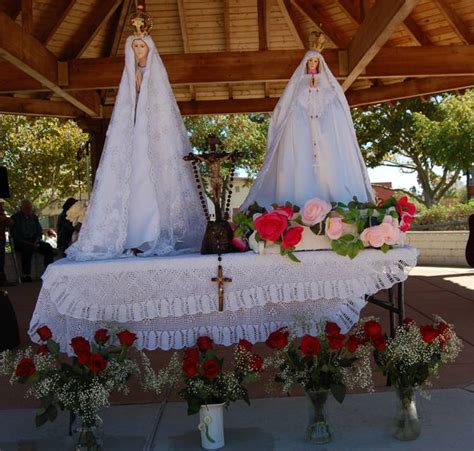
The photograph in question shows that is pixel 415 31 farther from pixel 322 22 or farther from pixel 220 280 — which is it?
pixel 220 280

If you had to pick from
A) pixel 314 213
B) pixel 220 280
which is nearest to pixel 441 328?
pixel 314 213

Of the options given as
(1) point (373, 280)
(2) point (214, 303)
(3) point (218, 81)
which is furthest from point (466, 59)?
(2) point (214, 303)

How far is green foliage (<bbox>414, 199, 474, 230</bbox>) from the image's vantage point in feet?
40.6

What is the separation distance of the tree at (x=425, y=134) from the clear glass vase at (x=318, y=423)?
1300 centimetres

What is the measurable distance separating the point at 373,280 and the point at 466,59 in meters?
4.79

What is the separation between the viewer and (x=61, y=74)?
7.39 m

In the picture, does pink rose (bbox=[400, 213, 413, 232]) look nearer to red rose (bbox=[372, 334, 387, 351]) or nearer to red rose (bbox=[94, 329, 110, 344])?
red rose (bbox=[372, 334, 387, 351])

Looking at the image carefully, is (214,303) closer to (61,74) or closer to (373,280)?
(373,280)

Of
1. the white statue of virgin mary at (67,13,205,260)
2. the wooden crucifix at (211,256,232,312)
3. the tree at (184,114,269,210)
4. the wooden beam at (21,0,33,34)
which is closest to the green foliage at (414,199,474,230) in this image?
the tree at (184,114,269,210)

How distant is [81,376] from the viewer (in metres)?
2.97

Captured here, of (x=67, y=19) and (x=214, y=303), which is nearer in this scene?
(x=214, y=303)

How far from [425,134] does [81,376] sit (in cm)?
1484

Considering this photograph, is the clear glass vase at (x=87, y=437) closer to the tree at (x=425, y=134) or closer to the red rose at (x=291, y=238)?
the red rose at (x=291, y=238)

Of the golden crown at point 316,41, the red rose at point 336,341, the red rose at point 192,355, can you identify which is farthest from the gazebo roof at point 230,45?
the red rose at point 192,355
